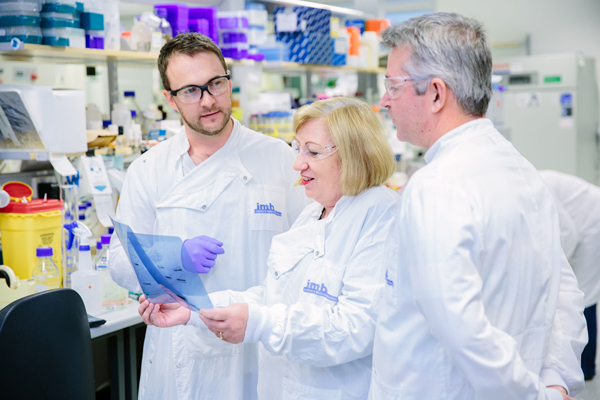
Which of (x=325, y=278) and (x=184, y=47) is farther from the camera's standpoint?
(x=184, y=47)

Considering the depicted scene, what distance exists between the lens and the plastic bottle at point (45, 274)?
228cm

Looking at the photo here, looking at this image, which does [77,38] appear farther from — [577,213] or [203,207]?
[577,213]

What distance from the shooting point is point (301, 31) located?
370cm

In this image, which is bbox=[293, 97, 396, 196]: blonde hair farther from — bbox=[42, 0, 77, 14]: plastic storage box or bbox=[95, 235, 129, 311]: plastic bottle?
bbox=[42, 0, 77, 14]: plastic storage box

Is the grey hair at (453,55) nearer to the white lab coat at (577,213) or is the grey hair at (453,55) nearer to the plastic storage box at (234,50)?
the plastic storage box at (234,50)

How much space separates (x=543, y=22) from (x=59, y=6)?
7.30 metres

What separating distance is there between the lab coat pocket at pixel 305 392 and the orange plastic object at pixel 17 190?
1.55 metres

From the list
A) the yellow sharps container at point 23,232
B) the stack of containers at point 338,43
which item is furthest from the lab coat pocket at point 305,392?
the stack of containers at point 338,43

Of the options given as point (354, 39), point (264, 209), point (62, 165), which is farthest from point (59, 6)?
point (354, 39)

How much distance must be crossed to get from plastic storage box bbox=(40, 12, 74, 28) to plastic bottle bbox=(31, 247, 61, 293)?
3.18ft

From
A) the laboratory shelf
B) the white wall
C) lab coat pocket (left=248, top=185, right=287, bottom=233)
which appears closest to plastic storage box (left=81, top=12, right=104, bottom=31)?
the laboratory shelf

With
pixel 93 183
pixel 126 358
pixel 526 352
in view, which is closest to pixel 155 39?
pixel 93 183

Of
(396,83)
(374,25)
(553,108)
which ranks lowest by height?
(396,83)

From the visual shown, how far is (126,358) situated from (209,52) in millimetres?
1437
